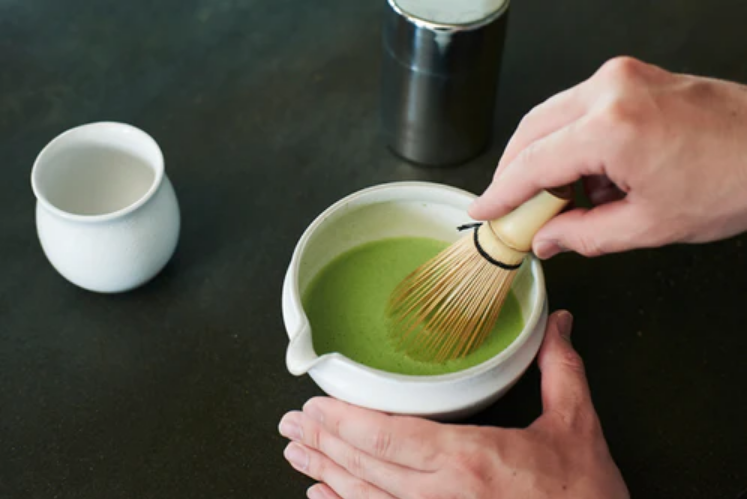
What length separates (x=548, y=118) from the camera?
0.70 meters

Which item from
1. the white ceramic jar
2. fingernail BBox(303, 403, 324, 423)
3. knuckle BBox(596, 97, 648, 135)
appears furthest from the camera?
the white ceramic jar

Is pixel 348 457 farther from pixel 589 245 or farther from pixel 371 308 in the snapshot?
pixel 589 245

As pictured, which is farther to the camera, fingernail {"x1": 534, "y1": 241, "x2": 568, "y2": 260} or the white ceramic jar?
the white ceramic jar

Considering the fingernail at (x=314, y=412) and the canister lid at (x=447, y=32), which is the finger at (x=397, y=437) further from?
the canister lid at (x=447, y=32)

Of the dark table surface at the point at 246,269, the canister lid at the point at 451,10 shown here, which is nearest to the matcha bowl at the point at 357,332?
the dark table surface at the point at 246,269

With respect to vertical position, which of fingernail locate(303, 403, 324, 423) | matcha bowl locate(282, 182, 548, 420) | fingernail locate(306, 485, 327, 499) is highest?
matcha bowl locate(282, 182, 548, 420)

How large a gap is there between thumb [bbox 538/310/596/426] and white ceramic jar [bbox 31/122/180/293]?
0.43 m

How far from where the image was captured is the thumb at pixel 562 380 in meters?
0.75

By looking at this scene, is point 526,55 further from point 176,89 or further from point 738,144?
point 738,144

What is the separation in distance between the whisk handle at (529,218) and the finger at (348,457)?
0.22m

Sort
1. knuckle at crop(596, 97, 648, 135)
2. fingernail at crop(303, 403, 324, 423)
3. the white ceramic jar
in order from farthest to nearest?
the white ceramic jar
fingernail at crop(303, 403, 324, 423)
knuckle at crop(596, 97, 648, 135)

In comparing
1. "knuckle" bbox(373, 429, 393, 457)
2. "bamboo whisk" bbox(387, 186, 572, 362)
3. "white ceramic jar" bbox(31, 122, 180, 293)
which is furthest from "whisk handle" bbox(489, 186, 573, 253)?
"white ceramic jar" bbox(31, 122, 180, 293)

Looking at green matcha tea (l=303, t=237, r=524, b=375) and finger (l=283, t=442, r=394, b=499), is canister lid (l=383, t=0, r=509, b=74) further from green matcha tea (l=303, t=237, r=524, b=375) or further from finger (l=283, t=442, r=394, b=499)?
finger (l=283, t=442, r=394, b=499)

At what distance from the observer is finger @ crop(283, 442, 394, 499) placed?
28.5 inches
